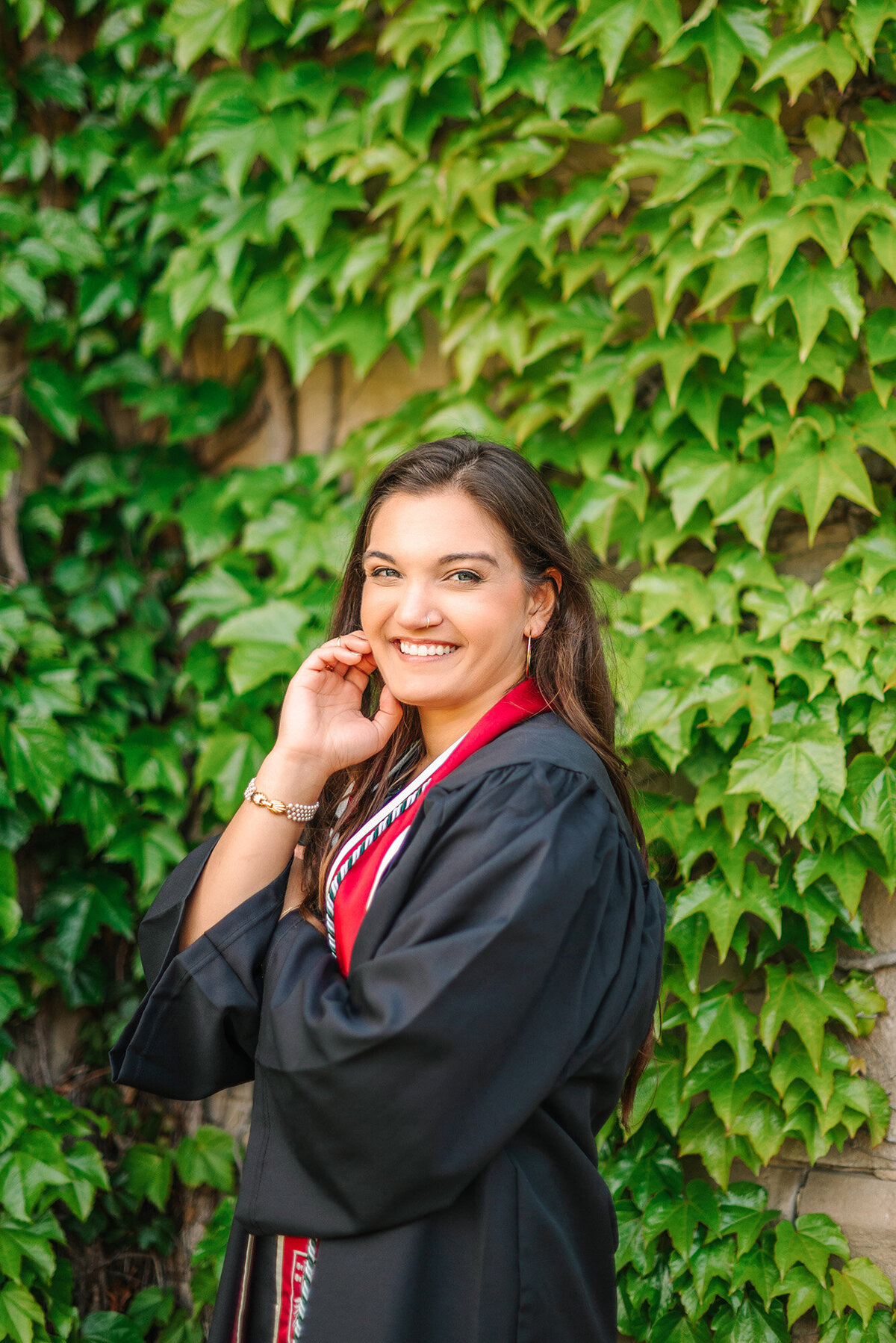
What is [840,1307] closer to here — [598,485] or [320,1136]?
[320,1136]

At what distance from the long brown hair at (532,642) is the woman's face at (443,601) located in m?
0.04

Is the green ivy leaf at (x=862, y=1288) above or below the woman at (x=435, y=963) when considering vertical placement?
below

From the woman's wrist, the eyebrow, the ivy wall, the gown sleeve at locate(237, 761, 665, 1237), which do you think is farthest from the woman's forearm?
the ivy wall

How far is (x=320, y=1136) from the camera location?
1.14 metres

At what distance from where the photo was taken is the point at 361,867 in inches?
54.5

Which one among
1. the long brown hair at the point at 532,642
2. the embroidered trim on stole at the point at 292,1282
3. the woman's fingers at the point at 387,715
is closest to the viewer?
the embroidered trim on stole at the point at 292,1282

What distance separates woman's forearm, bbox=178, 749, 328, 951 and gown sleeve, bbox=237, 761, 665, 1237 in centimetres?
19

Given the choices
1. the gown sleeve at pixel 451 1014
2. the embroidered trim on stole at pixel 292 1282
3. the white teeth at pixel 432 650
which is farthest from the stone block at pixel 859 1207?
the white teeth at pixel 432 650

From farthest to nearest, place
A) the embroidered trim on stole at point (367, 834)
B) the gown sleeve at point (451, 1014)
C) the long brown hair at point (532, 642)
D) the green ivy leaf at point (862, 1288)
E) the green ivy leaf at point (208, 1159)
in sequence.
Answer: the green ivy leaf at point (208, 1159), the green ivy leaf at point (862, 1288), the long brown hair at point (532, 642), the embroidered trim on stole at point (367, 834), the gown sleeve at point (451, 1014)

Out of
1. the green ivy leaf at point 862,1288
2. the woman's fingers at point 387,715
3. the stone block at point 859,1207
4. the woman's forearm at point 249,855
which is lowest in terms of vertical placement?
the green ivy leaf at point 862,1288

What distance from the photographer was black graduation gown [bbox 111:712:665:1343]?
3.59 ft

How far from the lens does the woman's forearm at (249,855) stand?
4.69ft

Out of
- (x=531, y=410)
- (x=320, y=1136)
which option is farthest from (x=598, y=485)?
(x=320, y=1136)

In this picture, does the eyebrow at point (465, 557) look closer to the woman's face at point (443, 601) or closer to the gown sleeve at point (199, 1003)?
the woman's face at point (443, 601)
